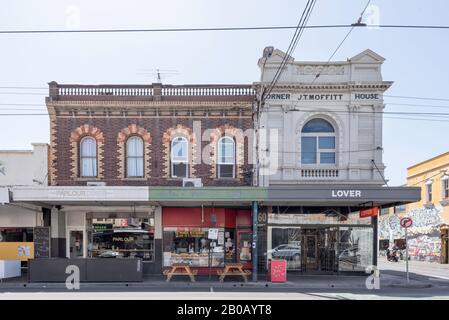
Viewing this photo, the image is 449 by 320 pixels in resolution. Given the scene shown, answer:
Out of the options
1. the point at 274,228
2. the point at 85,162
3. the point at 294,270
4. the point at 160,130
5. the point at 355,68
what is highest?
the point at 355,68

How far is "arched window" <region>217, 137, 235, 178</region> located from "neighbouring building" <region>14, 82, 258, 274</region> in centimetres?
5

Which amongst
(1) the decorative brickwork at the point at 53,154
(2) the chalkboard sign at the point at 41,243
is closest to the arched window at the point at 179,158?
(1) the decorative brickwork at the point at 53,154

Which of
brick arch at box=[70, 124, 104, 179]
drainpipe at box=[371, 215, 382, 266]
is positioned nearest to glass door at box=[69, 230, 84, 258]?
brick arch at box=[70, 124, 104, 179]

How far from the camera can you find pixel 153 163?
811 inches

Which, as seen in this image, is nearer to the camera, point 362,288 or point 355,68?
point 362,288

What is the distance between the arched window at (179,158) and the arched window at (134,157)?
1567 millimetres

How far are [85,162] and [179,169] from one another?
4.58 m

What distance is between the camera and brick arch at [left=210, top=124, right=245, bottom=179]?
2053cm

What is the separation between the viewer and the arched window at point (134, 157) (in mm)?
20766

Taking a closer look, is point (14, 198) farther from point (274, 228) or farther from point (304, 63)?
point (304, 63)

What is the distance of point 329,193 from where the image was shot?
56.0 feet

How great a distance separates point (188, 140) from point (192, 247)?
16.8ft
